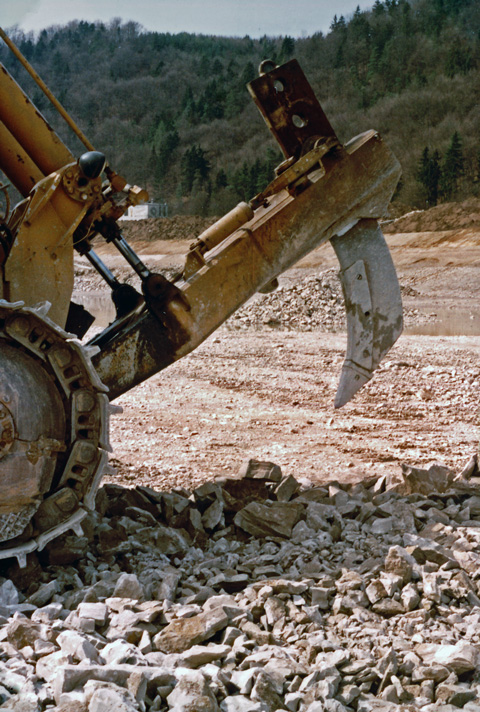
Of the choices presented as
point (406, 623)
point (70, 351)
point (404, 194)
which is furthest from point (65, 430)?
point (404, 194)

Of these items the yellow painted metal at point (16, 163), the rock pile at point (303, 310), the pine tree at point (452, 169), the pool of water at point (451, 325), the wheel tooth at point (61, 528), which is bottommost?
the pine tree at point (452, 169)

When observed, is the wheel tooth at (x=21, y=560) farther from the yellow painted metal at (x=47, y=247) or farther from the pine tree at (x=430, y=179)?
the pine tree at (x=430, y=179)

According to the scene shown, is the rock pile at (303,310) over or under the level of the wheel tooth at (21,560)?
under

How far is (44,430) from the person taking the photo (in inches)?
129

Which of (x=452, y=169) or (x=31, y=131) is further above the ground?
(x=31, y=131)

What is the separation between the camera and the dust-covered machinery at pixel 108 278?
10.7 feet

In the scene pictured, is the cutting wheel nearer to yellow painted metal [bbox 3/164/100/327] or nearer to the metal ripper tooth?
yellow painted metal [bbox 3/164/100/327]

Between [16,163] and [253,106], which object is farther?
[253,106]

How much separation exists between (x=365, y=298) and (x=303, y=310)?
1109 cm

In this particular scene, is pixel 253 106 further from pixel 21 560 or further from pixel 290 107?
pixel 21 560

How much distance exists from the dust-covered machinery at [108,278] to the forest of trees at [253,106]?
3393 centimetres

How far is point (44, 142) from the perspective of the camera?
4.14 meters

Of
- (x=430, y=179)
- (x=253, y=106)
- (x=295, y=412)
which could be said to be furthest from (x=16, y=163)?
(x=253, y=106)

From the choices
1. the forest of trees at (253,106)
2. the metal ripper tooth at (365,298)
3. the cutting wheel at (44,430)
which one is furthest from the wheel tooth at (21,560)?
the forest of trees at (253,106)
